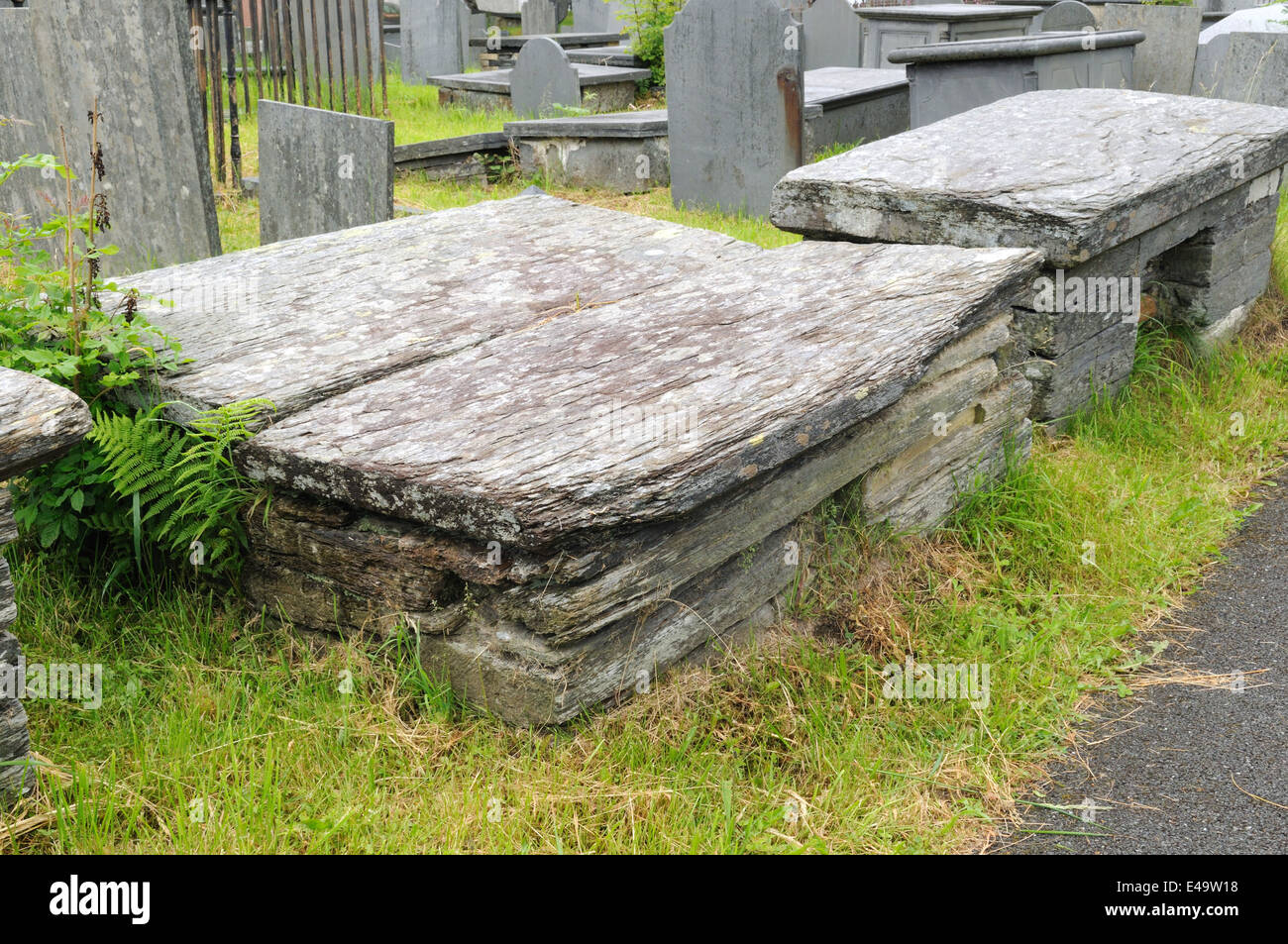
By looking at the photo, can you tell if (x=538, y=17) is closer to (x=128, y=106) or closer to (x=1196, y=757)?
(x=128, y=106)

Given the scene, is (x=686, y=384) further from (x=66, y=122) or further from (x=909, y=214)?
(x=66, y=122)

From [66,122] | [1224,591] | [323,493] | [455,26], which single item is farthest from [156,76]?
[455,26]

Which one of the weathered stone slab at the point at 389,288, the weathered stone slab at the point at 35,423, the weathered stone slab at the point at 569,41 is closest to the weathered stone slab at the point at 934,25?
the weathered stone slab at the point at 569,41

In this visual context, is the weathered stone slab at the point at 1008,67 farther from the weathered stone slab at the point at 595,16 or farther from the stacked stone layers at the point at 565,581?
the weathered stone slab at the point at 595,16

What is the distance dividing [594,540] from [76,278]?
5.94ft

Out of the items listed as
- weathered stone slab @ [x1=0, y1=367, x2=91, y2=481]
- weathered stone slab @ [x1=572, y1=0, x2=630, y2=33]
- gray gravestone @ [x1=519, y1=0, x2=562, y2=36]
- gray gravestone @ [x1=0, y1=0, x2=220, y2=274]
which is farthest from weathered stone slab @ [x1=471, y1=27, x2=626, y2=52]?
weathered stone slab @ [x1=0, y1=367, x2=91, y2=481]

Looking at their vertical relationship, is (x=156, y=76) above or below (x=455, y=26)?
below

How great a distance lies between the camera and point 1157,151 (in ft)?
14.8

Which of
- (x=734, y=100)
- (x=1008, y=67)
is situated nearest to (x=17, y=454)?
(x=734, y=100)

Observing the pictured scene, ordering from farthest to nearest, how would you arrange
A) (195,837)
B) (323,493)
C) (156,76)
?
(156,76) < (323,493) < (195,837)

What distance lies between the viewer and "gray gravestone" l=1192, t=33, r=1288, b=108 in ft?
23.8

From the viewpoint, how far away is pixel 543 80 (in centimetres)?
1030

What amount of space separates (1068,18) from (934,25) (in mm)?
1213

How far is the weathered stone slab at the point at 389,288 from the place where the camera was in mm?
3201
